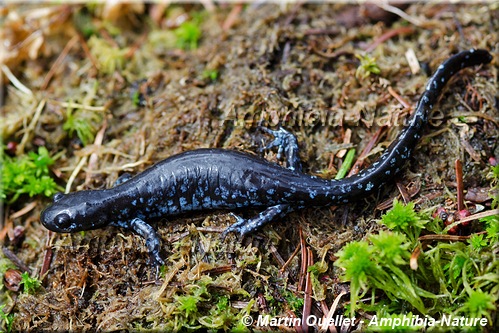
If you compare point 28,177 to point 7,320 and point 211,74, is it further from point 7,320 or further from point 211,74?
Answer: point 211,74

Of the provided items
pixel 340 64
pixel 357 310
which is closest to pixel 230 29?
pixel 340 64

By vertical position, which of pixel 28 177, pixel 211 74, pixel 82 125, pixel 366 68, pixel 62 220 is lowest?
Result: pixel 62 220

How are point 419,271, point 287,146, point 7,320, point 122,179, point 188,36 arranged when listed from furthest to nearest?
point 188,36 → point 122,179 → point 287,146 → point 7,320 → point 419,271

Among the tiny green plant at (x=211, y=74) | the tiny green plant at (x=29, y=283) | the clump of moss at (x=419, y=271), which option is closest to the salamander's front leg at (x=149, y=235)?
the tiny green plant at (x=29, y=283)

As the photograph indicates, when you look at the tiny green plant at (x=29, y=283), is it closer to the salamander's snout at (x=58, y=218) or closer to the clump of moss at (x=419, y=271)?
the salamander's snout at (x=58, y=218)

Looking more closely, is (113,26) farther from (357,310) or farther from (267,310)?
(357,310)

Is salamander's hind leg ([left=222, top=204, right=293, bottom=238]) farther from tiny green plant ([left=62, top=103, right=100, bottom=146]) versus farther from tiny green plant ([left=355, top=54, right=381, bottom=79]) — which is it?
tiny green plant ([left=62, top=103, right=100, bottom=146])

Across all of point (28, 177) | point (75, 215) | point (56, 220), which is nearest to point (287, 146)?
point (75, 215)
